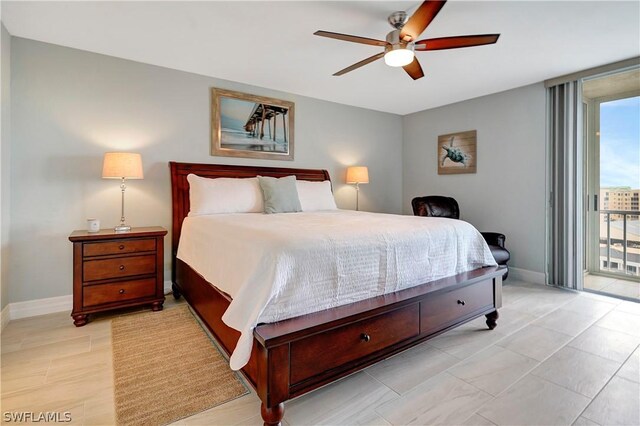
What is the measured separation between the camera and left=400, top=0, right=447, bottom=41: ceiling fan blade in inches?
70.5

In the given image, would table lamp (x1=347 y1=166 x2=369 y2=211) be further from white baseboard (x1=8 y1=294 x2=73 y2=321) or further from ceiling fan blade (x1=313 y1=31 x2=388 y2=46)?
white baseboard (x1=8 y1=294 x2=73 y2=321)

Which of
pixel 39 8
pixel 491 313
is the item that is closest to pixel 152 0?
pixel 39 8

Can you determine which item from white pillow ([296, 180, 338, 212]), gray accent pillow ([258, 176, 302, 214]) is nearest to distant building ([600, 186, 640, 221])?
white pillow ([296, 180, 338, 212])

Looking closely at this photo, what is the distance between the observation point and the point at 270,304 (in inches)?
56.8

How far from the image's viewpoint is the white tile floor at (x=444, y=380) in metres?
1.53

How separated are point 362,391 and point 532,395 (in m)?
0.93

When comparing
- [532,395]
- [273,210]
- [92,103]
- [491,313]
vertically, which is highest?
[92,103]

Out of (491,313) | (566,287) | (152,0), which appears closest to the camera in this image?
(152,0)

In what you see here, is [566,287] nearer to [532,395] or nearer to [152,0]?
[532,395]

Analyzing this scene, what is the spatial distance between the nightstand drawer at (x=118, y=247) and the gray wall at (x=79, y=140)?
1.87ft

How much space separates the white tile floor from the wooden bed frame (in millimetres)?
181

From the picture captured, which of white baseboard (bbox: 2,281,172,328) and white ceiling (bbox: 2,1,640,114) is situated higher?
white ceiling (bbox: 2,1,640,114)

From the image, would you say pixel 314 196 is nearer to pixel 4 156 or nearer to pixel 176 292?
pixel 176 292

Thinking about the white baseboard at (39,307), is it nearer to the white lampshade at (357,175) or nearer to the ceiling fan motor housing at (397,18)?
the white lampshade at (357,175)
